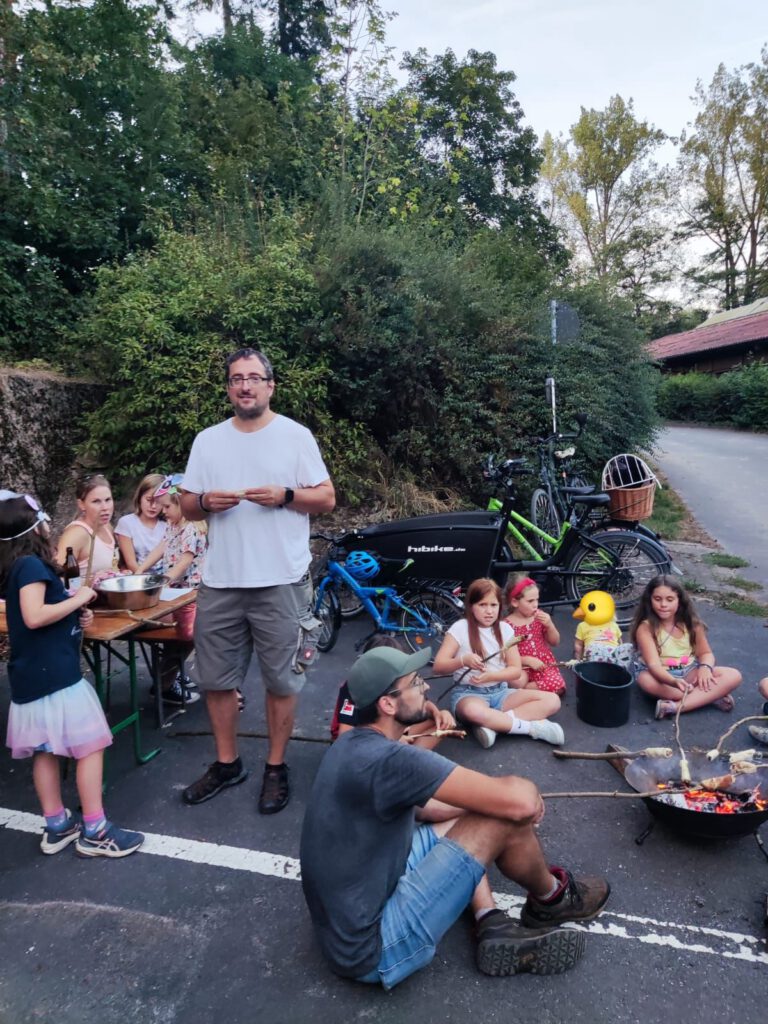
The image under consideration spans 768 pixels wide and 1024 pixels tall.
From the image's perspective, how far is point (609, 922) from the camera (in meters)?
2.40

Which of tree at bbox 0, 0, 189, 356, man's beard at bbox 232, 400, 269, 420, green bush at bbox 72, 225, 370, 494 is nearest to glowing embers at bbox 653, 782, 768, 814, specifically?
man's beard at bbox 232, 400, 269, 420

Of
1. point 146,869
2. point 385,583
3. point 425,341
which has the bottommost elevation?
point 146,869

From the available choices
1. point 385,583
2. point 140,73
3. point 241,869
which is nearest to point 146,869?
point 241,869

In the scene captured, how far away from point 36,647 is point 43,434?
217 inches

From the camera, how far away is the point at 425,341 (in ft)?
24.5

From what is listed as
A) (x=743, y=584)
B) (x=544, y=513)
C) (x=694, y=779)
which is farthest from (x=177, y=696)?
(x=743, y=584)

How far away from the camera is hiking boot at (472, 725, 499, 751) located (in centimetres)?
356

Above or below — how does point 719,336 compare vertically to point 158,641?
above

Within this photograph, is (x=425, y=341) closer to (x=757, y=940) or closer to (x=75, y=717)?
(x=75, y=717)

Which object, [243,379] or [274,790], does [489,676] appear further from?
[243,379]

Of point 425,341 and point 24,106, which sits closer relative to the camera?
point 425,341

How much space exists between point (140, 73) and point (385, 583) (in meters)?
10.2

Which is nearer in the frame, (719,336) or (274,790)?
(274,790)

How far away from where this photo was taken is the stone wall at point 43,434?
7059 mm
